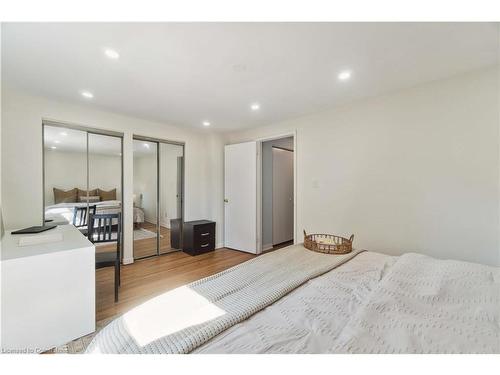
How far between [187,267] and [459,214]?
3.21 m

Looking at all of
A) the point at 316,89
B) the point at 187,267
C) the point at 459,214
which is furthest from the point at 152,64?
the point at 459,214

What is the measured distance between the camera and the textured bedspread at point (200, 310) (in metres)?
0.75

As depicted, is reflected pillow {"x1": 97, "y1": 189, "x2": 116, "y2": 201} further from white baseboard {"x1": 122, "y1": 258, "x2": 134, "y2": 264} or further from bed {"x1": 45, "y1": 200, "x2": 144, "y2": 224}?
white baseboard {"x1": 122, "y1": 258, "x2": 134, "y2": 264}

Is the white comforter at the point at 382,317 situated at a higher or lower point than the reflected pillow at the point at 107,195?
lower

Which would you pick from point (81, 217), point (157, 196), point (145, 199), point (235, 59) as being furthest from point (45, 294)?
point (235, 59)

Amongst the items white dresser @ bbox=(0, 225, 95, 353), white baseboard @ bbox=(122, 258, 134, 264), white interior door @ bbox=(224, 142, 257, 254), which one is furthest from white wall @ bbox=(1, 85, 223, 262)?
white dresser @ bbox=(0, 225, 95, 353)

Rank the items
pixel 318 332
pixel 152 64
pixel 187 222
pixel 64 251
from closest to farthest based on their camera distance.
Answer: pixel 318 332
pixel 64 251
pixel 152 64
pixel 187 222

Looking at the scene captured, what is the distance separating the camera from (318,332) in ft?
2.65

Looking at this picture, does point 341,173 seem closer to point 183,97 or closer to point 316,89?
point 316,89

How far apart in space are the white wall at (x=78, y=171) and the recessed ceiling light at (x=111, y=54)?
1.77m

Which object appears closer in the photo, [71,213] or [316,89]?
A: [316,89]

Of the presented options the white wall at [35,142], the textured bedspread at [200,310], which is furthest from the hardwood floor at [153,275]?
the textured bedspread at [200,310]

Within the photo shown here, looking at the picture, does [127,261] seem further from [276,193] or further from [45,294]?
[276,193]

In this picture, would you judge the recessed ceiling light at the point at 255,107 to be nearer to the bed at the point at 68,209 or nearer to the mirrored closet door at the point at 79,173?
the mirrored closet door at the point at 79,173
